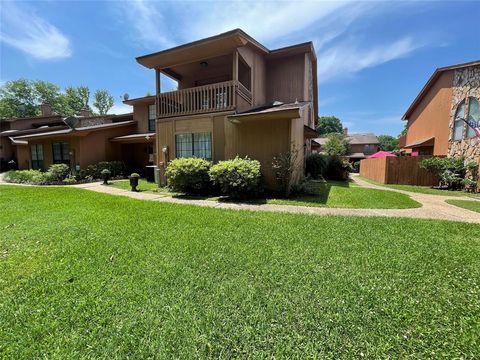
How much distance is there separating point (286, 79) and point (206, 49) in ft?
16.5

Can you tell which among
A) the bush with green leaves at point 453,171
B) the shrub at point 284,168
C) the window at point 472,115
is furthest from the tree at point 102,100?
the window at point 472,115

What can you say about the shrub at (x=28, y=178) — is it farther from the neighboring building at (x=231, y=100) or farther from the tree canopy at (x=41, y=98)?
the tree canopy at (x=41, y=98)

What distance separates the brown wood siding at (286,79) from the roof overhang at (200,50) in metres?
1.49

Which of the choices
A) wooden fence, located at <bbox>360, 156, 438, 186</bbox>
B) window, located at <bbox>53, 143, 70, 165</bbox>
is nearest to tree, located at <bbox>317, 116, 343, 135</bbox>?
wooden fence, located at <bbox>360, 156, 438, 186</bbox>

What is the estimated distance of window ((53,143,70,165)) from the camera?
18.0m

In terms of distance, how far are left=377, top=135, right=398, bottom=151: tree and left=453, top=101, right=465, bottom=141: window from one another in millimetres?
66103

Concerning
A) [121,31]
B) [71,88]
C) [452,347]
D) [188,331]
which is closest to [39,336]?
[188,331]

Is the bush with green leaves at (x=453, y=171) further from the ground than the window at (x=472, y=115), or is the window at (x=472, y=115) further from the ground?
the window at (x=472, y=115)

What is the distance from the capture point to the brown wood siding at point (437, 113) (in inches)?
634

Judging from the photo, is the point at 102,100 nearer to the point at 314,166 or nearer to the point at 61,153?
the point at 61,153

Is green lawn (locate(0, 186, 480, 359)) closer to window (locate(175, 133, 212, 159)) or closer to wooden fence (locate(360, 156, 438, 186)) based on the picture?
window (locate(175, 133, 212, 159))

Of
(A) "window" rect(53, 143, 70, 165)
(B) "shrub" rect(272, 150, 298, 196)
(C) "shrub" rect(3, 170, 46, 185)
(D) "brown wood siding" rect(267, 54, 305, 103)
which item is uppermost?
(D) "brown wood siding" rect(267, 54, 305, 103)

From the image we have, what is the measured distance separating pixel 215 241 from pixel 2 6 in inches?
502

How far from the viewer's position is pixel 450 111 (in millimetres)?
15766
